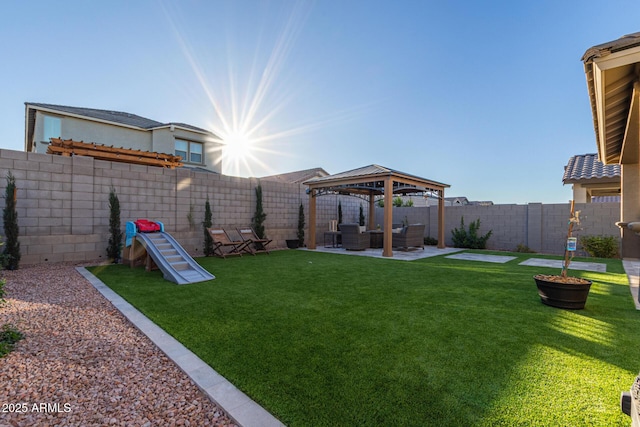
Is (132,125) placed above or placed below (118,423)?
above

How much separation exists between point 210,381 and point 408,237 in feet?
29.1

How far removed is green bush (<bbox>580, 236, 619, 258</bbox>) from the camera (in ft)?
28.2

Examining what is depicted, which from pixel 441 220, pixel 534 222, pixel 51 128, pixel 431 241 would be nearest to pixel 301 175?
pixel 431 241

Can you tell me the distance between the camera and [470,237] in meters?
11.4

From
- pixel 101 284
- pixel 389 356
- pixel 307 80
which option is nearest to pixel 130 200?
pixel 101 284

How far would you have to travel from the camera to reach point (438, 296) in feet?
14.6

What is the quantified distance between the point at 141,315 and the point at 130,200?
5.52 metres

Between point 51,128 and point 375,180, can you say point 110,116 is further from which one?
point 375,180

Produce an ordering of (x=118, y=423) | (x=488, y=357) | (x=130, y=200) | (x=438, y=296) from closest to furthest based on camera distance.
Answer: (x=118, y=423) < (x=488, y=357) < (x=438, y=296) < (x=130, y=200)

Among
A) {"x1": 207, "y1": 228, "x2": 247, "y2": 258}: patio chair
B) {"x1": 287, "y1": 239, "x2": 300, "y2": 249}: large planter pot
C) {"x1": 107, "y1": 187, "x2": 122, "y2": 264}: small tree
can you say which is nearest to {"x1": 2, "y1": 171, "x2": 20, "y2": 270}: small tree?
{"x1": 107, "y1": 187, "x2": 122, "y2": 264}: small tree

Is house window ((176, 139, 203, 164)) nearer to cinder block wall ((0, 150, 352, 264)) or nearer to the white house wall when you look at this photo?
the white house wall

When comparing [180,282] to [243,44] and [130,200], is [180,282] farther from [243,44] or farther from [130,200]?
[243,44]

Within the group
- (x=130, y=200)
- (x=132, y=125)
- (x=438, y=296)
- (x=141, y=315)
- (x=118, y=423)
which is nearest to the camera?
(x=118, y=423)

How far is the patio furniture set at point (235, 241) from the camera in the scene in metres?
8.77
